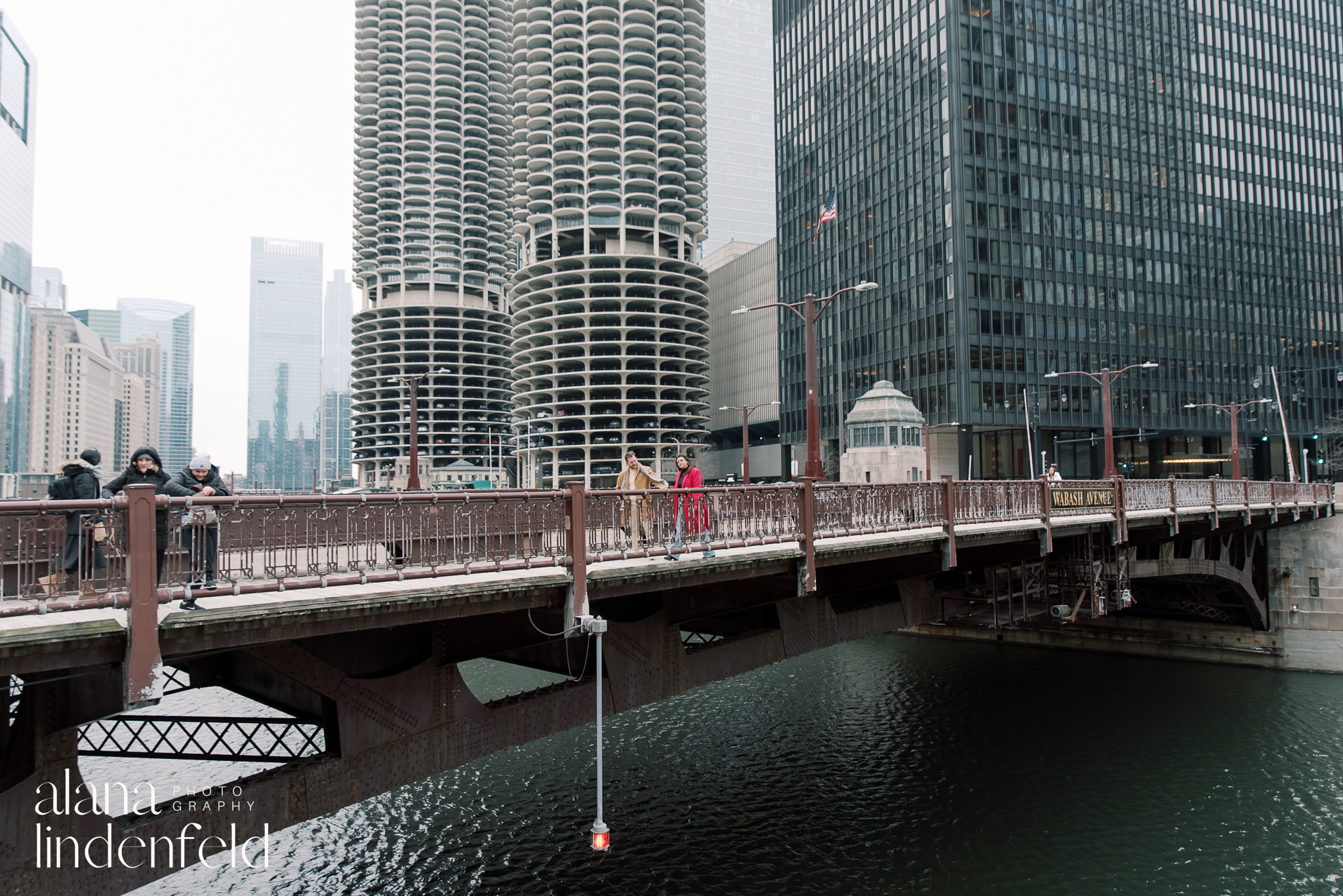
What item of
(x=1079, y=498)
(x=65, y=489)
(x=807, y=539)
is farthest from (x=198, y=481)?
(x=1079, y=498)

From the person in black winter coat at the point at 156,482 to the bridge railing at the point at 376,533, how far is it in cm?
12

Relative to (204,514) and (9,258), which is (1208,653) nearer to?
(204,514)

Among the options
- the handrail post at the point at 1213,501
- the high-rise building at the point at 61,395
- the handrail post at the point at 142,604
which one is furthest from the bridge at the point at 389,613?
the high-rise building at the point at 61,395

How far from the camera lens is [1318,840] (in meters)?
18.7

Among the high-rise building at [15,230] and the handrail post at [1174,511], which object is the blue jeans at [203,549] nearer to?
the handrail post at [1174,511]

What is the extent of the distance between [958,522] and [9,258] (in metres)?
206

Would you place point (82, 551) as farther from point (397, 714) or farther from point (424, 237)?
point (424, 237)

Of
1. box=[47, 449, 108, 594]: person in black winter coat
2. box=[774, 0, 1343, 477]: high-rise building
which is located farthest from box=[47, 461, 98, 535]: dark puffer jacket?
box=[774, 0, 1343, 477]: high-rise building

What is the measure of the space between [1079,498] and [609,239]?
329 feet

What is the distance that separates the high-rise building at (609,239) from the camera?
110 m

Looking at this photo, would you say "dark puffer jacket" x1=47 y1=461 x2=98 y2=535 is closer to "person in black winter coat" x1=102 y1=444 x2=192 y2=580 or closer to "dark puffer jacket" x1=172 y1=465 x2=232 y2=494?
"person in black winter coat" x1=102 y1=444 x2=192 y2=580

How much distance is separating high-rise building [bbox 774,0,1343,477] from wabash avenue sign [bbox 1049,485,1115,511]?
56.9 meters

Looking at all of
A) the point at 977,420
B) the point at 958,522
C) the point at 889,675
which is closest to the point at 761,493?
the point at 958,522

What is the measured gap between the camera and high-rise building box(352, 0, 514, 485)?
13462 centimetres
